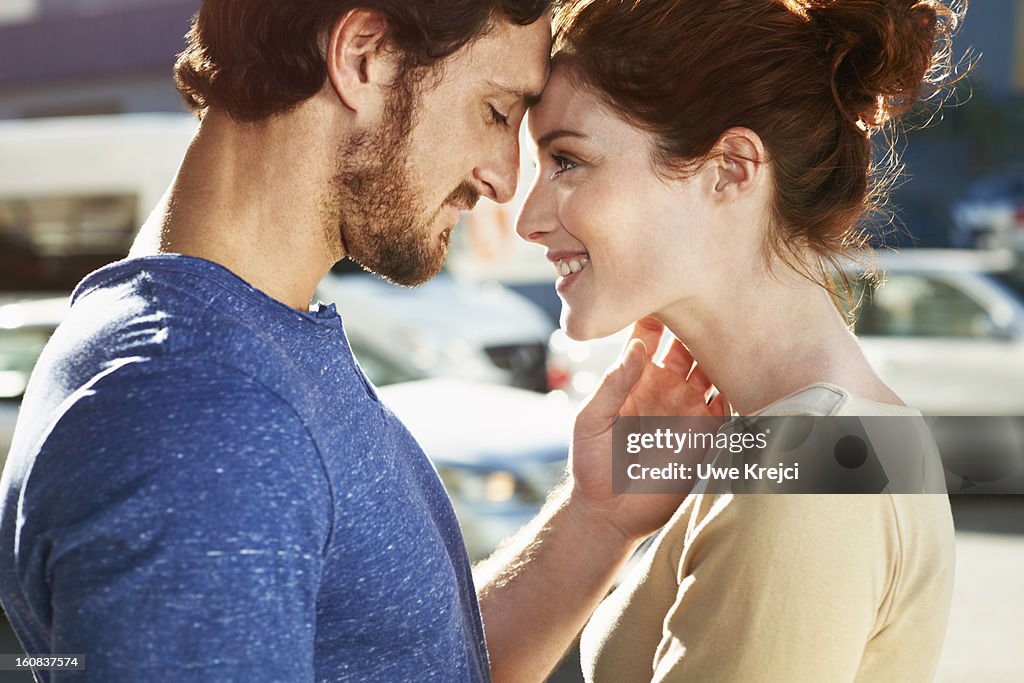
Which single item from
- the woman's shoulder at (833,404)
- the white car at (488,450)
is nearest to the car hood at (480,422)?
the white car at (488,450)

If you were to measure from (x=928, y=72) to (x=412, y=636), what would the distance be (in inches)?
50.3

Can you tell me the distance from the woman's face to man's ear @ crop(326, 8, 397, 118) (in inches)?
14.6

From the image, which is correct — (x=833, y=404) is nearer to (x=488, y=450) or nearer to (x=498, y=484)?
(x=498, y=484)

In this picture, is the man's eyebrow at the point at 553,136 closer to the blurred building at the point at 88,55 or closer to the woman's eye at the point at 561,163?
the woman's eye at the point at 561,163

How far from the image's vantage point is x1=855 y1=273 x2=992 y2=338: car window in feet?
28.1

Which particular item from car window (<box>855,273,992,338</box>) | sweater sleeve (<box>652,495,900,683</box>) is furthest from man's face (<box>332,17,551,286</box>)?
car window (<box>855,273,992,338</box>)

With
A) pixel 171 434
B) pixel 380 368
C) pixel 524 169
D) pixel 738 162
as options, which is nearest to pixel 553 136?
pixel 738 162

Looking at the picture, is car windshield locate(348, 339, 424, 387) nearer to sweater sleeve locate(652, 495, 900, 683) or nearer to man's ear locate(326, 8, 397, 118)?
man's ear locate(326, 8, 397, 118)

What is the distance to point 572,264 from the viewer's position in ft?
6.81

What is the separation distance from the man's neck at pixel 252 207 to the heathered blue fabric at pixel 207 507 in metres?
0.11

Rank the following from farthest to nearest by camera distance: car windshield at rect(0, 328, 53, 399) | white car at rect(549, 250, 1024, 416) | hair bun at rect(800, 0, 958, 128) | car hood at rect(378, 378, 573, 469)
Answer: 1. white car at rect(549, 250, 1024, 416)
2. car windshield at rect(0, 328, 53, 399)
3. car hood at rect(378, 378, 573, 469)
4. hair bun at rect(800, 0, 958, 128)

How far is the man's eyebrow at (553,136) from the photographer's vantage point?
1999 millimetres

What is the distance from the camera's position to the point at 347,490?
1432mm

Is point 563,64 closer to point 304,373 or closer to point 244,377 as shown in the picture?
point 304,373
